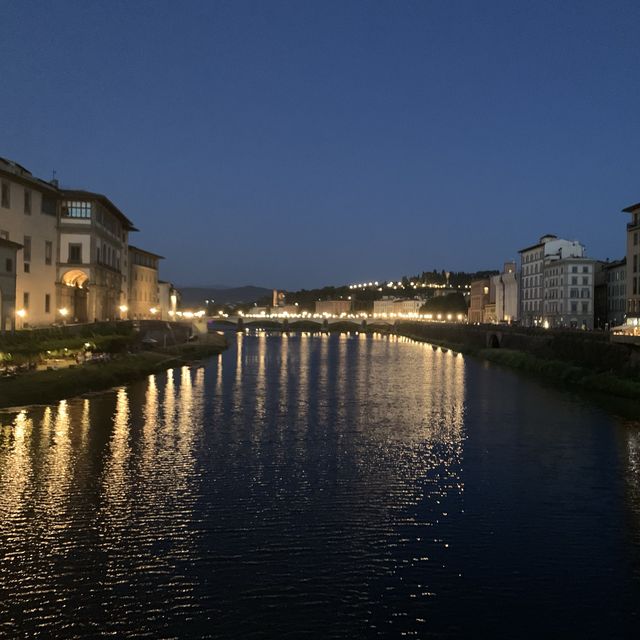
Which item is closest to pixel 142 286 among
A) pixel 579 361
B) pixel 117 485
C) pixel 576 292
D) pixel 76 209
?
pixel 76 209

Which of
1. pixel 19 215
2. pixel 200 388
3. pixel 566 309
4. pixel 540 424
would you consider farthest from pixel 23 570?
pixel 566 309

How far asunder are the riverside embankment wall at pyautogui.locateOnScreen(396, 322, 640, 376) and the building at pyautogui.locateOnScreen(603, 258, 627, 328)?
12.7 m

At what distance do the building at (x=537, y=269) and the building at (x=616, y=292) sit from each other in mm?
8551

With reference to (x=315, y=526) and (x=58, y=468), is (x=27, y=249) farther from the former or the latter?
(x=315, y=526)

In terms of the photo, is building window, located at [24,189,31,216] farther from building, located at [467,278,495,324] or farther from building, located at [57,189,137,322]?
building, located at [467,278,495,324]

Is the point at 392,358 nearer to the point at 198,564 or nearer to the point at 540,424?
the point at 540,424

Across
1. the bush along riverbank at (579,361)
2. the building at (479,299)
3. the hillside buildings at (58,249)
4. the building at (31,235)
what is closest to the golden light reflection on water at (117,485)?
the hillside buildings at (58,249)

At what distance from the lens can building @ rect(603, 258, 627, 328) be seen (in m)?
78.4

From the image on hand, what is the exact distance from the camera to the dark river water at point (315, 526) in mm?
11648

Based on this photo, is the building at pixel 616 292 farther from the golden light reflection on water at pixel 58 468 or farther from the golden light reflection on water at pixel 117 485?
the golden light reflection on water at pixel 58 468

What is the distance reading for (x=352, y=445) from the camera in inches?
1000

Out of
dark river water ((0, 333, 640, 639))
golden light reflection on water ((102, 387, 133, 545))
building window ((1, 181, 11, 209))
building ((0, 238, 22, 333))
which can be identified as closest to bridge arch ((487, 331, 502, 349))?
dark river water ((0, 333, 640, 639))

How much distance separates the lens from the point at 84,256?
56.5 meters

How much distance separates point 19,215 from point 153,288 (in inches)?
1979
